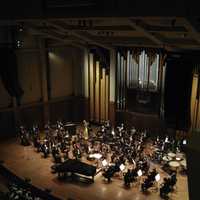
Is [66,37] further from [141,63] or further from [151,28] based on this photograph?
[151,28]

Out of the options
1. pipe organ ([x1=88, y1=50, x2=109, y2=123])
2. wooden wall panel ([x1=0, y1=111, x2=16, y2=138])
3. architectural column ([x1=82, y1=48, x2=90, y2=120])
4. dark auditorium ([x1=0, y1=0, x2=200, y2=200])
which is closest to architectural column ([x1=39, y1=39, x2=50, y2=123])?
dark auditorium ([x1=0, y1=0, x2=200, y2=200])

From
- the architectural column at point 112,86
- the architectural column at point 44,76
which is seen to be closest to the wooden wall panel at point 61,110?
the architectural column at point 44,76

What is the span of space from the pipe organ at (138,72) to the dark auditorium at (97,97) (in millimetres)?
42

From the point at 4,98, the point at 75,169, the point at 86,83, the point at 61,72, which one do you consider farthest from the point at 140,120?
the point at 4,98

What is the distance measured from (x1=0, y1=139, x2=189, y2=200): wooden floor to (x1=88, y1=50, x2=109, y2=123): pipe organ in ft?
13.7

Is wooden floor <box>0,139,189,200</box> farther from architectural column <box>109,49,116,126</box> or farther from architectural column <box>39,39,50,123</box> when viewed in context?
architectural column <box>109,49,116,126</box>

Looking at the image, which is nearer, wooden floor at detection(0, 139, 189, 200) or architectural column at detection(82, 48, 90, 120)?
wooden floor at detection(0, 139, 189, 200)

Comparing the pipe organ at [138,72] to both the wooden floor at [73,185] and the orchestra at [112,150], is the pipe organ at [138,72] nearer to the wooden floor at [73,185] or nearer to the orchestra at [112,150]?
the orchestra at [112,150]

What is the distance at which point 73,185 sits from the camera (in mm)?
8617

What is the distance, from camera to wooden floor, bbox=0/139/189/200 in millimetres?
8055

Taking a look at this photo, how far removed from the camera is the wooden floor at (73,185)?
8.05m

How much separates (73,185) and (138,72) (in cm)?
546

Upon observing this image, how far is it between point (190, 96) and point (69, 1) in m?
6.14

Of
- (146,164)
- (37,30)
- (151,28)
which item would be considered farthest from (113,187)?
(37,30)
